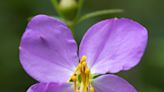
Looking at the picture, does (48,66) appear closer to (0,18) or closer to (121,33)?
(121,33)

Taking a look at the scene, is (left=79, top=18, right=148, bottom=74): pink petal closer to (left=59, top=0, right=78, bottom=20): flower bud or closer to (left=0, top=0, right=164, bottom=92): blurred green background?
(left=59, top=0, right=78, bottom=20): flower bud

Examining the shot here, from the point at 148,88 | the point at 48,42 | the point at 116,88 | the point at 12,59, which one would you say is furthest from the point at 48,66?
the point at 12,59

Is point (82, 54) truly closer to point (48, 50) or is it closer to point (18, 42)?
point (48, 50)

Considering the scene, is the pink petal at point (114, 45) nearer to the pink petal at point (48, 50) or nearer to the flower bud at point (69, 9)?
the pink petal at point (48, 50)

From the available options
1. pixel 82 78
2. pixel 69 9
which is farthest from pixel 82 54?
pixel 69 9

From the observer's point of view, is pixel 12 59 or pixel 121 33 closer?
pixel 121 33

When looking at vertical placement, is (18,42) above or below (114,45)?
below

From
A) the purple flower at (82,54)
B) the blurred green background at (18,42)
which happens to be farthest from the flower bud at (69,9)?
the blurred green background at (18,42)
